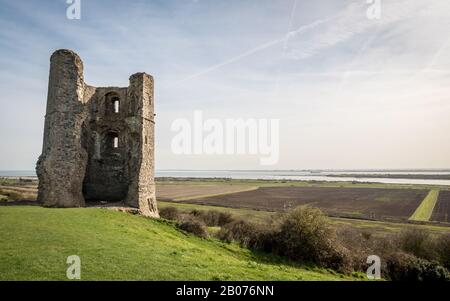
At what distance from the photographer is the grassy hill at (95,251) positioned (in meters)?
9.27

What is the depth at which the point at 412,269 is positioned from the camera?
19000 mm

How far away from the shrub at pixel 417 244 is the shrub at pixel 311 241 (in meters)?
6.02

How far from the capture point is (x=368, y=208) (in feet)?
162

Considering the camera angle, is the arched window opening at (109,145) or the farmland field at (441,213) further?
Result: the farmland field at (441,213)

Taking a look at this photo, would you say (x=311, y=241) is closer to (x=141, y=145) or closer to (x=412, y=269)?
(x=412, y=269)

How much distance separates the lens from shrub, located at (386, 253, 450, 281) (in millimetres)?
18047

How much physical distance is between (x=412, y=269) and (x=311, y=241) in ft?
19.0

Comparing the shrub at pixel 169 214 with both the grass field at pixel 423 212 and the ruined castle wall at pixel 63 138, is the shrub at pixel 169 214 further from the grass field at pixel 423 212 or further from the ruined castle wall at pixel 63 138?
the grass field at pixel 423 212

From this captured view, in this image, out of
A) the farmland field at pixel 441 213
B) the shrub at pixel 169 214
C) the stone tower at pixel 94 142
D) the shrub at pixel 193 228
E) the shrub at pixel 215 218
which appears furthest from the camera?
the farmland field at pixel 441 213

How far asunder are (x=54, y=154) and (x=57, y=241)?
32.6 ft

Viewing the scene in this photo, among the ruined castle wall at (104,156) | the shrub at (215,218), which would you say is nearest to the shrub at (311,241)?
the shrub at (215,218)

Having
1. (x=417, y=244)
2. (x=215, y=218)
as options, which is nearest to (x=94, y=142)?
(x=215, y=218)
